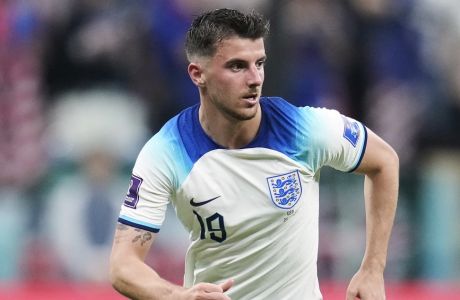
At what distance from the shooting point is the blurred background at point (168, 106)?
9953 mm

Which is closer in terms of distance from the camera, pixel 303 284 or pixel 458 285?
pixel 303 284

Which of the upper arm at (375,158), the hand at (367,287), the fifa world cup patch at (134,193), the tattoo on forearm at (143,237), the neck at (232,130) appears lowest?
the hand at (367,287)

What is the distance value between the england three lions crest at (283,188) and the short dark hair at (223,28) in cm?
64

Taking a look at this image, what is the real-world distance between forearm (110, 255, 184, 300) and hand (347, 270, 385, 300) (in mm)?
901

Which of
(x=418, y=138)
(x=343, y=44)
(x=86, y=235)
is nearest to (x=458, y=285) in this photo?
(x=418, y=138)

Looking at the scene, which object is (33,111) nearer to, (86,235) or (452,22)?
(86,235)

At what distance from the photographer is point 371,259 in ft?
19.5

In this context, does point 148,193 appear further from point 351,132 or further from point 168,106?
Result: point 168,106

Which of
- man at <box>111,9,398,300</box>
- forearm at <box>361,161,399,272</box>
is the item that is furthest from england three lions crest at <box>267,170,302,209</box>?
forearm at <box>361,161,399,272</box>

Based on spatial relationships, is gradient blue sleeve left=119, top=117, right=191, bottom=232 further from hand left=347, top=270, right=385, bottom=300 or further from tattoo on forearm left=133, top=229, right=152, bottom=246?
hand left=347, top=270, right=385, bottom=300

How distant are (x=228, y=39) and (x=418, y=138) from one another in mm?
4812

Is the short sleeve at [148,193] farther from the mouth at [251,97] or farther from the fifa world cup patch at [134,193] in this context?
the mouth at [251,97]

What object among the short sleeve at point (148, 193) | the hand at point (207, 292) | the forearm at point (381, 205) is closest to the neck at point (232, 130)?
the short sleeve at point (148, 193)

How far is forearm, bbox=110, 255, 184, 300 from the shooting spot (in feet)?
17.8
